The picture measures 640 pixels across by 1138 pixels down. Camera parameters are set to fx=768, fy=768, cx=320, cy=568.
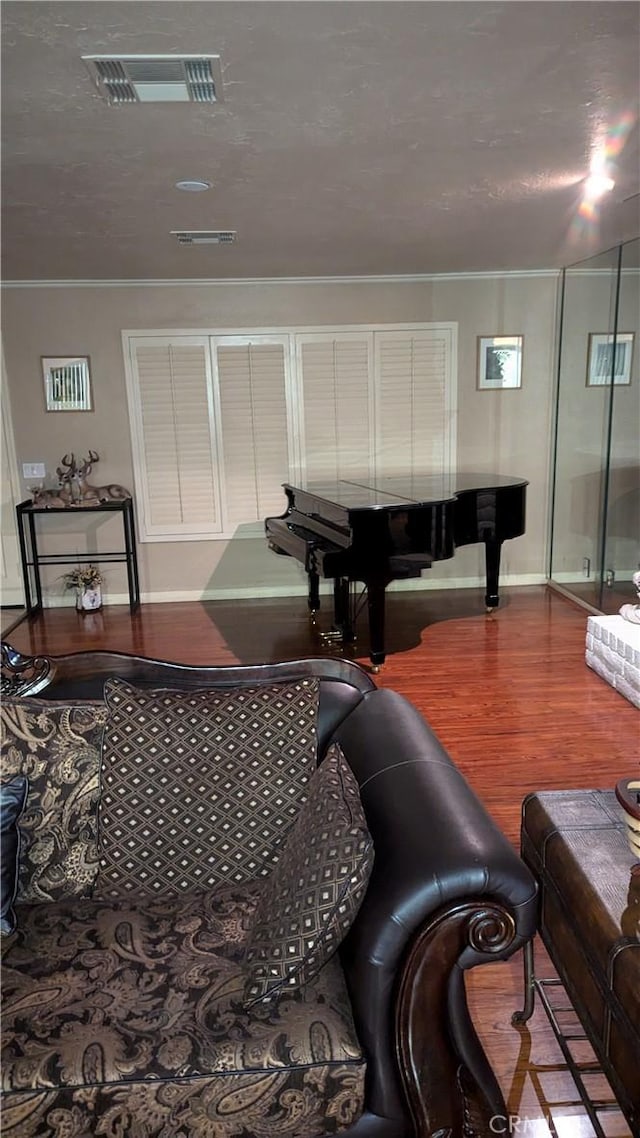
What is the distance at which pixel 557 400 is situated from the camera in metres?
6.18

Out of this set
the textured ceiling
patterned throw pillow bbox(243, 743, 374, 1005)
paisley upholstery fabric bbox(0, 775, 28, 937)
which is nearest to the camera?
patterned throw pillow bbox(243, 743, 374, 1005)

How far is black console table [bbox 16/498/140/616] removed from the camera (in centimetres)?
572

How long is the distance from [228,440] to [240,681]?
4.23 m

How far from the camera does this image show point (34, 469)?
601cm

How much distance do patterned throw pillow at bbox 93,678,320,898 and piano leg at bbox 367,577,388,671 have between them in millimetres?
2562

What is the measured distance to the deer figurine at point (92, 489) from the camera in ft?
19.2

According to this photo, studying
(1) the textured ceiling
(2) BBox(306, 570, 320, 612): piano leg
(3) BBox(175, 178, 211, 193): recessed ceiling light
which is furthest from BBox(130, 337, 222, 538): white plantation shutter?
(3) BBox(175, 178, 211, 193): recessed ceiling light

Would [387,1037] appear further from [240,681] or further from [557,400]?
[557,400]

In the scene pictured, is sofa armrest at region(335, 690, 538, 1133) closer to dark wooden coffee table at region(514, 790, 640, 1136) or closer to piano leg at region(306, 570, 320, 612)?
dark wooden coffee table at region(514, 790, 640, 1136)

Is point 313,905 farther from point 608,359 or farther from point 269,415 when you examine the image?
point 269,415

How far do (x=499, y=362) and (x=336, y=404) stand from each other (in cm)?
135

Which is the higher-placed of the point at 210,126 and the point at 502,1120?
the point at 210,126

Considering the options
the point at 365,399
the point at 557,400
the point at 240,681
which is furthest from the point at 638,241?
the point at 240,681

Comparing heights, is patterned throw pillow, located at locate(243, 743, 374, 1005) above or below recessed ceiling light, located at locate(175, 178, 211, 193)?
below
